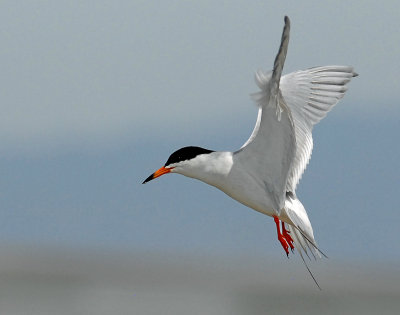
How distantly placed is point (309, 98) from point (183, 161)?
136 centimetres

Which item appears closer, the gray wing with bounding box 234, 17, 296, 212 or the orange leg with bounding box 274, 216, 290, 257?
the gray wing with bounding box 234, 17, 296, 212

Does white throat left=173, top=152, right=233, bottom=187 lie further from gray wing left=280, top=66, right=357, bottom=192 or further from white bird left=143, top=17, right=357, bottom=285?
gray wing left=280, top=66, right=357, bottom=192

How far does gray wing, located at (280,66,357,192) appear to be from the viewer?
9375 mm

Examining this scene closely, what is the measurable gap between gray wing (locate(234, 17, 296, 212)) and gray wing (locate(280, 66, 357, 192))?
48 centimetres

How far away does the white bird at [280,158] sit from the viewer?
337 inches

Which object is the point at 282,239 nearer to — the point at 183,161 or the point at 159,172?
the point at 183,161

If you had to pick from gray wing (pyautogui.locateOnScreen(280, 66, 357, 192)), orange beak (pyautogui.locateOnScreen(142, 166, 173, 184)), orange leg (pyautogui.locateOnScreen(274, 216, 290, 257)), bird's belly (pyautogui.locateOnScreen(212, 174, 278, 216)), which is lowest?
orange leg (pyautogui.locateOnScreen(274, 216, 290, 257))

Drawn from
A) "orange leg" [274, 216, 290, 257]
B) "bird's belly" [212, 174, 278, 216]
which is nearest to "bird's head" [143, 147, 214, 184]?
"bird's belly" [212, 174, 278, 216]

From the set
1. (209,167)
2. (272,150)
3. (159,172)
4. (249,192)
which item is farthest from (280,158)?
(159,172)

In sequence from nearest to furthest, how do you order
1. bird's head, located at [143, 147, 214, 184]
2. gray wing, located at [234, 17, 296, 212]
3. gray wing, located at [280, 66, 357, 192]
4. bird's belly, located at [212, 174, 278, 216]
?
gray wing, located at [234, 17, 296, 212]
bird's belly, located at [212, 174, 278, 216]
bird's head, located at [143, 147, 214, 184]
gray wing, located at [280, 66, 357, 192]

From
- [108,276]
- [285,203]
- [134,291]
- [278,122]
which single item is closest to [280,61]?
[278,122]

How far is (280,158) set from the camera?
873 cm

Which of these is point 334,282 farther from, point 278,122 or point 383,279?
point 278,122

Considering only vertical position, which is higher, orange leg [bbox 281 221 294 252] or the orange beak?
the orange beak
